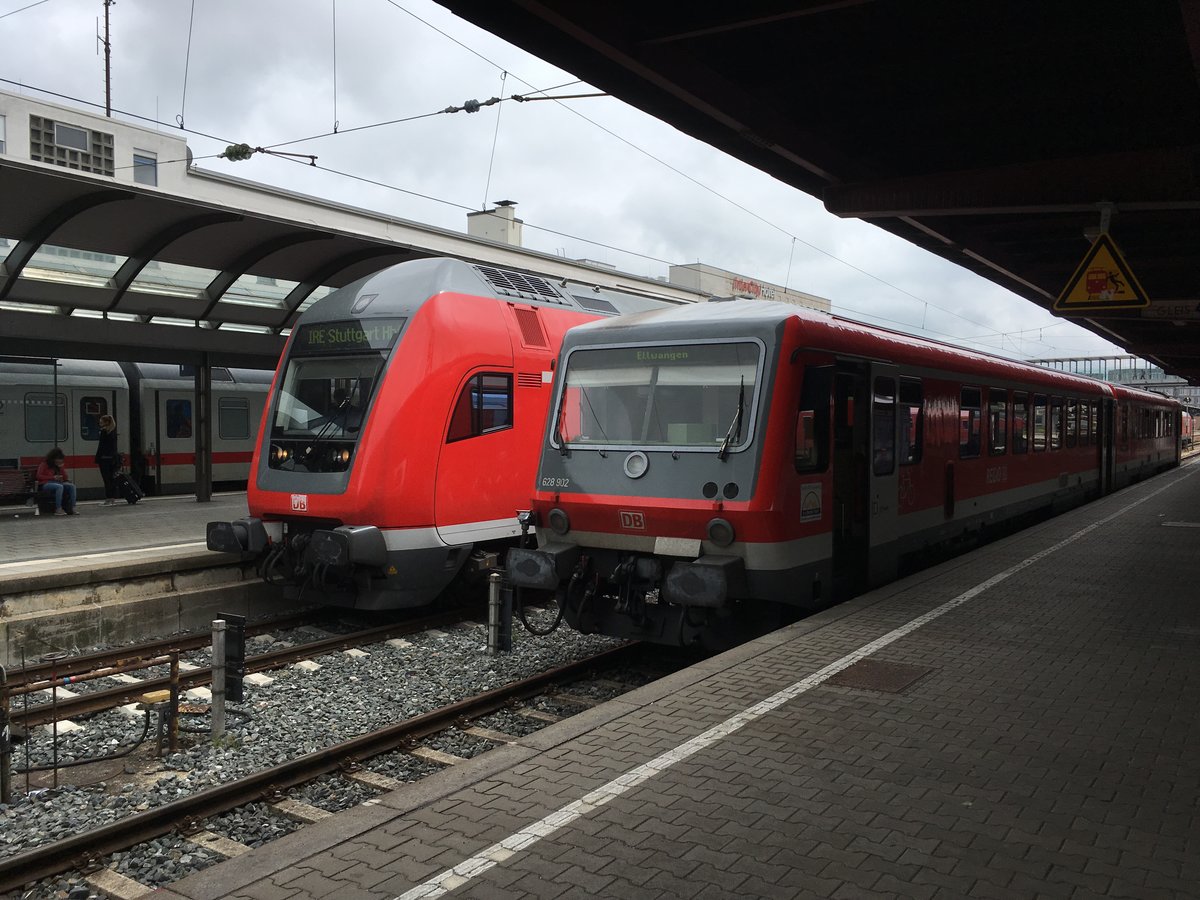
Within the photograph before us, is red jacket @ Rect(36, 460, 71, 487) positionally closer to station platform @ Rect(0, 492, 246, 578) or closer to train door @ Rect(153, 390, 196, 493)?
station platform @ Rect(0, 492, 246, 578)

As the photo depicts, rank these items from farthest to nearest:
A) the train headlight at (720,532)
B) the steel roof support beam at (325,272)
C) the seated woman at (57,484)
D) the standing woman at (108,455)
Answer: the standing woman at (108,455) < the seated woman at (57,484) < the steel roof support beam at (325,272) < the train headlight at (720,532)

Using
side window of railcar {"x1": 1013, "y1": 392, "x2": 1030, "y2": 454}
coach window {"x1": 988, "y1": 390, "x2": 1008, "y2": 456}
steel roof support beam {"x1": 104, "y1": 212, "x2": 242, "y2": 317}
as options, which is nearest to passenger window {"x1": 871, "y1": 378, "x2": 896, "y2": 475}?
coach window {"x1": 988, "y1": 390, "x2": 1008, "y2": 456}

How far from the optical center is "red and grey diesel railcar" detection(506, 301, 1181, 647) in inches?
300

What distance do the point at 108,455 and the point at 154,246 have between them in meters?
5.91

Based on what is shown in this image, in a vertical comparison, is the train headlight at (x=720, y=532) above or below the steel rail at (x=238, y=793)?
above

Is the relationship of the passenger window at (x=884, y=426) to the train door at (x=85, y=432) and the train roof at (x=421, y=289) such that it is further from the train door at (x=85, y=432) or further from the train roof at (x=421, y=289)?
the train door at (x=85, y=432)

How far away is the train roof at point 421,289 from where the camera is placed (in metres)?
9.96

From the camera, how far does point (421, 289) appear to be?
32.7 feet

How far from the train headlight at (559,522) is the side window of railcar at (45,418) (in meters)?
13.3

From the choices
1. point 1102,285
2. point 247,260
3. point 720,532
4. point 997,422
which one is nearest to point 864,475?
point 720,532

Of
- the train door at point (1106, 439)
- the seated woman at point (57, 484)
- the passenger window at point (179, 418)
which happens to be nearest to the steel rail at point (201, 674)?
the seated woman at point (57, 484)

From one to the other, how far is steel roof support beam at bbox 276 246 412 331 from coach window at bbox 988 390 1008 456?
8635 mm

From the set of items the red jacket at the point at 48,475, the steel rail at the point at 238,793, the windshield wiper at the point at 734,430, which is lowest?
the steel rail at the point at 238,793

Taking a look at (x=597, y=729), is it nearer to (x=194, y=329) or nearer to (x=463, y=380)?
(x=463, y=380)
